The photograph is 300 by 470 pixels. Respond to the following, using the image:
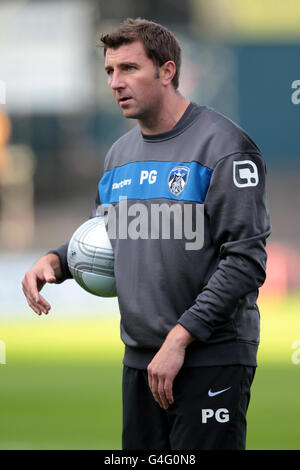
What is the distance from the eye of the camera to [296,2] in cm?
2342

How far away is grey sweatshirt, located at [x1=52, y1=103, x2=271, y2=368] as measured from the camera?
2855 mm

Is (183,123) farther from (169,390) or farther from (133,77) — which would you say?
(169,390)

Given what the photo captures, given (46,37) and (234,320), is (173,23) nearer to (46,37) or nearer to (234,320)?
(46,37)

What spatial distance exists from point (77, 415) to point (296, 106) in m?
18.4

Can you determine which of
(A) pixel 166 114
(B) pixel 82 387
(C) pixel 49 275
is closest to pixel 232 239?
(A) pixel 166 114

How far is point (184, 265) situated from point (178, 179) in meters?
0.29

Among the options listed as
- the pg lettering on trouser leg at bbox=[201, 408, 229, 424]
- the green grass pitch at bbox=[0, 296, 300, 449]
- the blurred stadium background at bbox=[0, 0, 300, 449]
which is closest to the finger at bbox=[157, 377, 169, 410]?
the pg lettering on trouser leg at bbox=[201, 408, 229, 424]

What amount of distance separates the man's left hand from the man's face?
77 cm

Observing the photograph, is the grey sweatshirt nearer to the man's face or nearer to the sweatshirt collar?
the sweatshirt collar

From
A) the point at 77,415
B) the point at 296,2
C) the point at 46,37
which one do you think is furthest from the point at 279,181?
the point at 77,415

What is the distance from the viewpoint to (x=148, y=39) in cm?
299

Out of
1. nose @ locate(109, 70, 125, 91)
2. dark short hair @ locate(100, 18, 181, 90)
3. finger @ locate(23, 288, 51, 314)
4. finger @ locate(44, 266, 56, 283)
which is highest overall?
dark short hair @ locate(100, 18, 181, 90)

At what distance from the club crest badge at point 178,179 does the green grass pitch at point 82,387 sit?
3.04 meters

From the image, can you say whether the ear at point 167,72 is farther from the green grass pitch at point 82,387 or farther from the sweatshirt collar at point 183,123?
the green grass pitch at point 82,387
